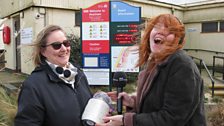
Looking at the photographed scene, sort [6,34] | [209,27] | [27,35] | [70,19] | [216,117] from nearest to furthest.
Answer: [216,117] → [27,35] → [70,19] → [6,34] → [209,27]

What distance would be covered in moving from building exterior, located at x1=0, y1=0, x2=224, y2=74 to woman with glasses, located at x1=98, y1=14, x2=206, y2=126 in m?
6.91

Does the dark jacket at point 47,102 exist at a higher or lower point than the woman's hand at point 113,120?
higher

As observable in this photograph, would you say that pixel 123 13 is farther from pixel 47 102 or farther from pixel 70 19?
pixel 47 102

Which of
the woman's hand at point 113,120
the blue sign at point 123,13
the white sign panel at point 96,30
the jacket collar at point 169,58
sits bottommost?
the woman's hand at point 113,120

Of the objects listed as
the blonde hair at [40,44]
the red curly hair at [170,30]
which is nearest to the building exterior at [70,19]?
the blonde hair at [40,44]

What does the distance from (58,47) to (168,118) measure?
1.02m

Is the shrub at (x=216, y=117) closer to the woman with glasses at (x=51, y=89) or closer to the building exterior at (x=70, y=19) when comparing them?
the woman with glasses at (x=51, y=89)

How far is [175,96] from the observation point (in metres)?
1.85

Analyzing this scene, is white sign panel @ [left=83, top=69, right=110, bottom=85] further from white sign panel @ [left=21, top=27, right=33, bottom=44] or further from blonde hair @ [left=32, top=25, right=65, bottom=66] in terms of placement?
blonde hair @ [left=32, top=25, right=65, bottom=66]

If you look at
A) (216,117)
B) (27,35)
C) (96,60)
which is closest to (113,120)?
(216,117)

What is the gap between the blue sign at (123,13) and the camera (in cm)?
771

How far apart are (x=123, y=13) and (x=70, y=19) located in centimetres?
418

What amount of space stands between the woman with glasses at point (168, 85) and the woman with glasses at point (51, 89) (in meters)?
0.33

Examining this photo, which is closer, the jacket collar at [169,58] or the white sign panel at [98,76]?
the jacket collar at [169,58]
